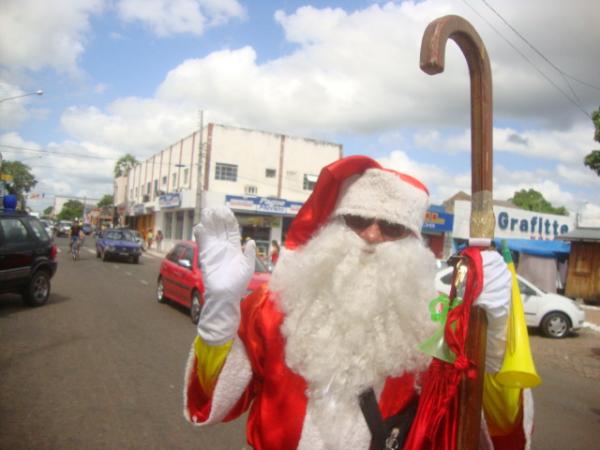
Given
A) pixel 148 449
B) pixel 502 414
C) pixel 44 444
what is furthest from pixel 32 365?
pixel 502 414

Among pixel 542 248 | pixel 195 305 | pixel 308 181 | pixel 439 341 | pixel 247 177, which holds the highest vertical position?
pixel 308 181

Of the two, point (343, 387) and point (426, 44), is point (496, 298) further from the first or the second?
point (426, 44)

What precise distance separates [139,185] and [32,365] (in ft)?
142

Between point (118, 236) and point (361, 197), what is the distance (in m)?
21.7

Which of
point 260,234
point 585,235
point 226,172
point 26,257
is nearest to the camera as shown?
point 26,257

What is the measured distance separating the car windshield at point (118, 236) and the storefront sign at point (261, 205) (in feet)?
21.5

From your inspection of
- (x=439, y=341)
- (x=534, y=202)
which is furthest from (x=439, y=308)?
(x=534, y=202)

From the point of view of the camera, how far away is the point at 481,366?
55.3 inches

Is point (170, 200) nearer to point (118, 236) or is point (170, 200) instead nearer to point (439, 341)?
point (118, 236)

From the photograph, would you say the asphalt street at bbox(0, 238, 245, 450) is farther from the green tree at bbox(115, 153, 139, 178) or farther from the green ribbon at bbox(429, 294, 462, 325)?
the green tree at bbox(115, 153, 139, 178)

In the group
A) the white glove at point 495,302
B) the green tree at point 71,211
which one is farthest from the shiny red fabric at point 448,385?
the green tree at point 71,211

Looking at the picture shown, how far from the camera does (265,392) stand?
1.73 meters

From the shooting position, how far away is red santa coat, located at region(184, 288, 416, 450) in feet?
5.39

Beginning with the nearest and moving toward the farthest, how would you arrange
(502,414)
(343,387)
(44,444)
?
(502,414) < (343,387) < (44,444)
